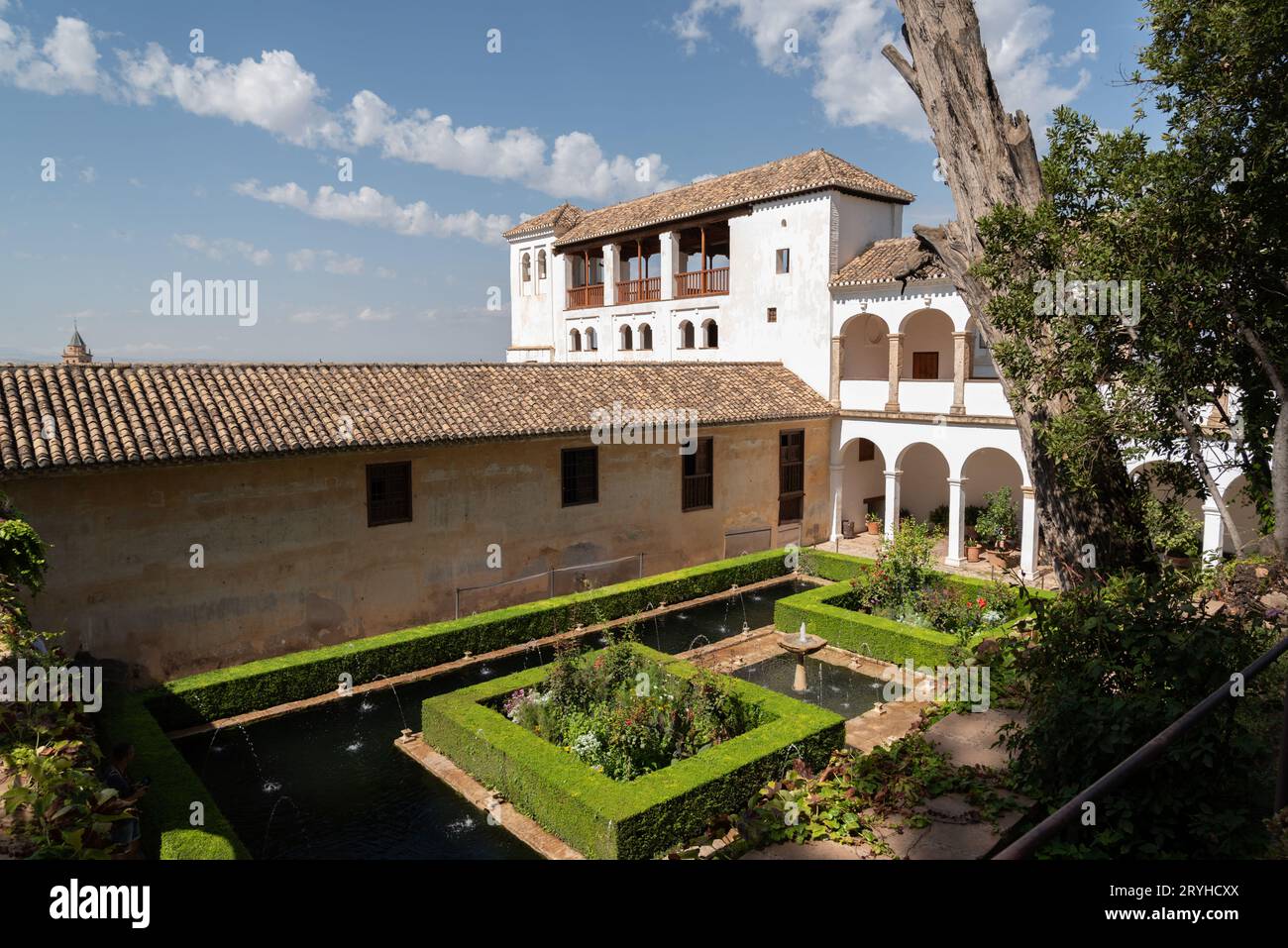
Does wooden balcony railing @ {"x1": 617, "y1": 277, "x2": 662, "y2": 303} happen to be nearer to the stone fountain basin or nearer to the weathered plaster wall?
the weathered plaster wall

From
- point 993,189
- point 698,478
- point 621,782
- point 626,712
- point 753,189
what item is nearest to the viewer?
point 993,189

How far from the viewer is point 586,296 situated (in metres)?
30.7

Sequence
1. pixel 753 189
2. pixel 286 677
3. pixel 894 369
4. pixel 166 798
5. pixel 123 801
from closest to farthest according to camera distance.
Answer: pixel 123 801, pixel 166 798, pixel 286 677, pixel 894 369, pixel 753 189

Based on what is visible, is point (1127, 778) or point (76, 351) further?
point (76, 351)

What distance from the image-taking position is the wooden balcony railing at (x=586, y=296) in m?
30.3

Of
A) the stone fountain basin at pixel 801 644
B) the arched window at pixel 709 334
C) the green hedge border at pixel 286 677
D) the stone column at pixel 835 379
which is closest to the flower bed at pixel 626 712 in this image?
the stone fountain basin at pixel 801 644

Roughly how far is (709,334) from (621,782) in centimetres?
1953

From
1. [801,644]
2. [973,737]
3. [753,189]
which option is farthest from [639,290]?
[973,737]

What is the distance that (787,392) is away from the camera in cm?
2228

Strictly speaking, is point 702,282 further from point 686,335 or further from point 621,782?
point 621,782

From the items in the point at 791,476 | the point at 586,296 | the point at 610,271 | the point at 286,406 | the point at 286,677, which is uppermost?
the point at 610,271

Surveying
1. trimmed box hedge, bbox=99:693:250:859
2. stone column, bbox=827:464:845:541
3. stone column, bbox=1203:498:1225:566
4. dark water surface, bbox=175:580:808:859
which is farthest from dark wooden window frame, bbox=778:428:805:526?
trimmed box hedge, bbox=99:693:250:859

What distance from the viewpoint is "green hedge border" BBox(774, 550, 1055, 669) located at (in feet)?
43.0
